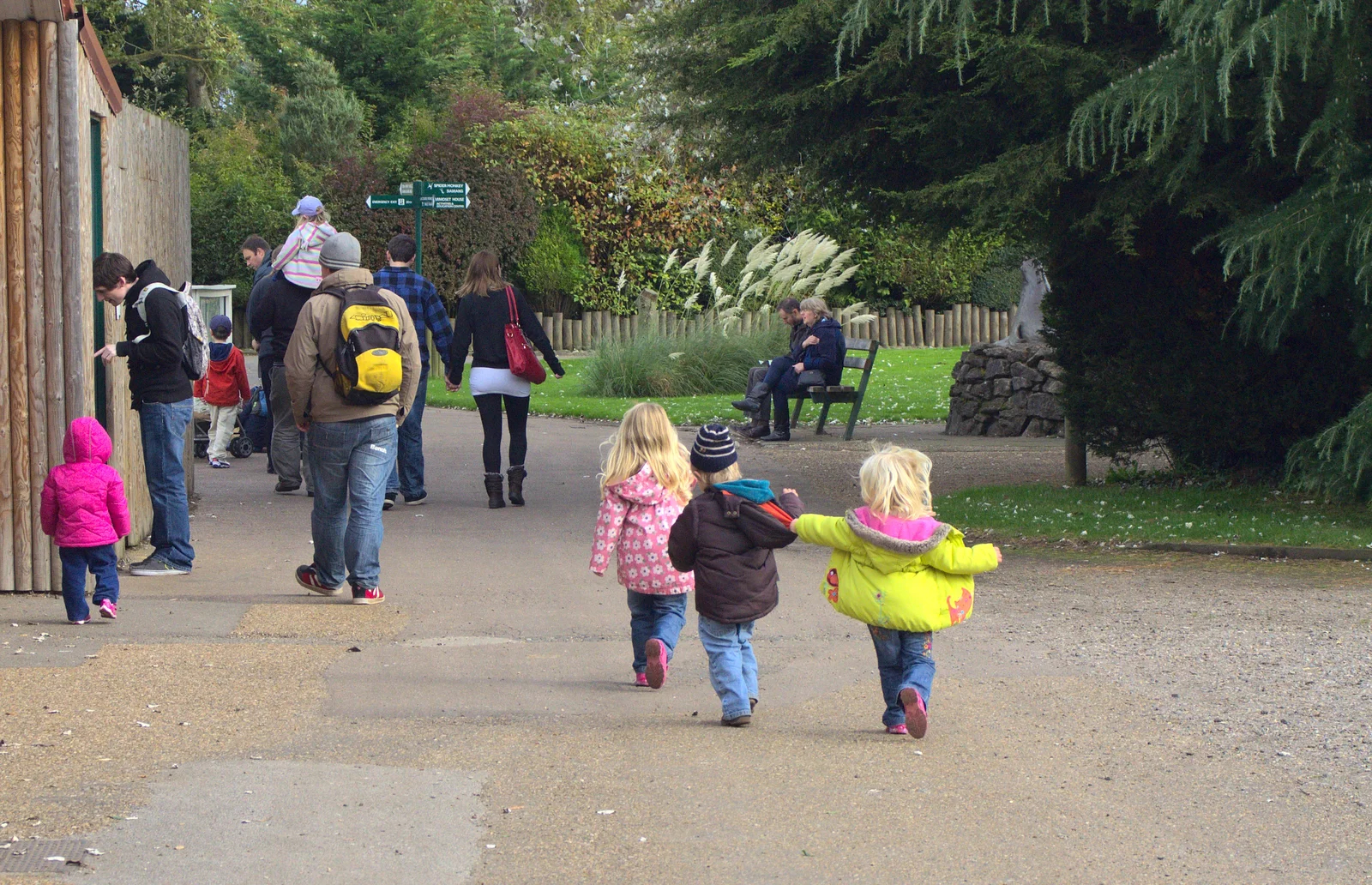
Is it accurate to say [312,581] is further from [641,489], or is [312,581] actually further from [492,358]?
[492,358]

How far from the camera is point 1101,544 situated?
9898 millimetres

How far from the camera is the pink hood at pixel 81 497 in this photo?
282 inches

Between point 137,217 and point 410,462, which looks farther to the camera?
point 410,462

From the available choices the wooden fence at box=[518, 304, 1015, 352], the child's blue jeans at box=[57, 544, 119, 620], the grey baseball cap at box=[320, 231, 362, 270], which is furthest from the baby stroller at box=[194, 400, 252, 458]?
the wooden fence at box=[518, 304, 1015, 352]

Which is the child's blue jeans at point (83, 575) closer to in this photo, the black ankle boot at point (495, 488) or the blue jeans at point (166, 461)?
the blue jeans at point (166, 461)

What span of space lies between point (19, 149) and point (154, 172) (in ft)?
7.81

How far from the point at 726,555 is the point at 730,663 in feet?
1.32

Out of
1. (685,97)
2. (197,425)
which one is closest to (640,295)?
(197,425)

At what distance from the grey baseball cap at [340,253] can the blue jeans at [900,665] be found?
387 centimetres

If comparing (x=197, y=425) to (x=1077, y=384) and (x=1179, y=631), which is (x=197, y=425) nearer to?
(x=1077, y=384)

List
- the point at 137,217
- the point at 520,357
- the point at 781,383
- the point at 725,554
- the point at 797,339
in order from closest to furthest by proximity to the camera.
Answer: the point at 725,554 → the point at 137,217 → the point at 520,357 → the point at 781,383 → the point at 797,339

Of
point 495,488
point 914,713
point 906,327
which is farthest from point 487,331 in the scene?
point 906,327

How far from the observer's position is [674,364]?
20.6m

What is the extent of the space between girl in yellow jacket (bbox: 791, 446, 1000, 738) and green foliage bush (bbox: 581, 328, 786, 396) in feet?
48.4
